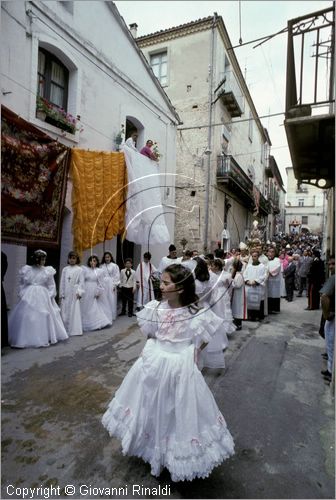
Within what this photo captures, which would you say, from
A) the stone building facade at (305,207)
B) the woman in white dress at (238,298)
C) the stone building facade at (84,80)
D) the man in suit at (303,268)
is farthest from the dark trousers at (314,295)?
the stone building facade at (305,207)

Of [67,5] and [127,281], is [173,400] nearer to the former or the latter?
[127,281]

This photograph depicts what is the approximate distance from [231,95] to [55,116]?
10.5 metres

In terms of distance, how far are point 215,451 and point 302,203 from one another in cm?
4789

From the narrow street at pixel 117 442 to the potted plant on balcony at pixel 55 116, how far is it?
4.69 meters

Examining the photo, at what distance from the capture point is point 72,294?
6316 millimetres

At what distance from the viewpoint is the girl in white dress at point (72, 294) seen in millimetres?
6203

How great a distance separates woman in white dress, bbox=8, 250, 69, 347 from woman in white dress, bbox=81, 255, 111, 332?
0.86 meters

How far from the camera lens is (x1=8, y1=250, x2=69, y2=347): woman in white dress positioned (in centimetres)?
541

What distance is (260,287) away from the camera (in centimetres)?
793

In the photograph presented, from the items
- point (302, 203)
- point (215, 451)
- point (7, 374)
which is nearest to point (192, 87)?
point (7, 374)

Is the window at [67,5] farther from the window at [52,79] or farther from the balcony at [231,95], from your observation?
the balcony at [231,95]

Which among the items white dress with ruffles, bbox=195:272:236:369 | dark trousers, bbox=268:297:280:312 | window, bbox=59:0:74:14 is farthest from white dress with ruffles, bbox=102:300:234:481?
window, bbox=59:0:74:14

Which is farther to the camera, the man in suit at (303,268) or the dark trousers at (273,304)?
the man in suit at (303,268)

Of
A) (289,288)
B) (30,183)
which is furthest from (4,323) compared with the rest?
(289,288)
